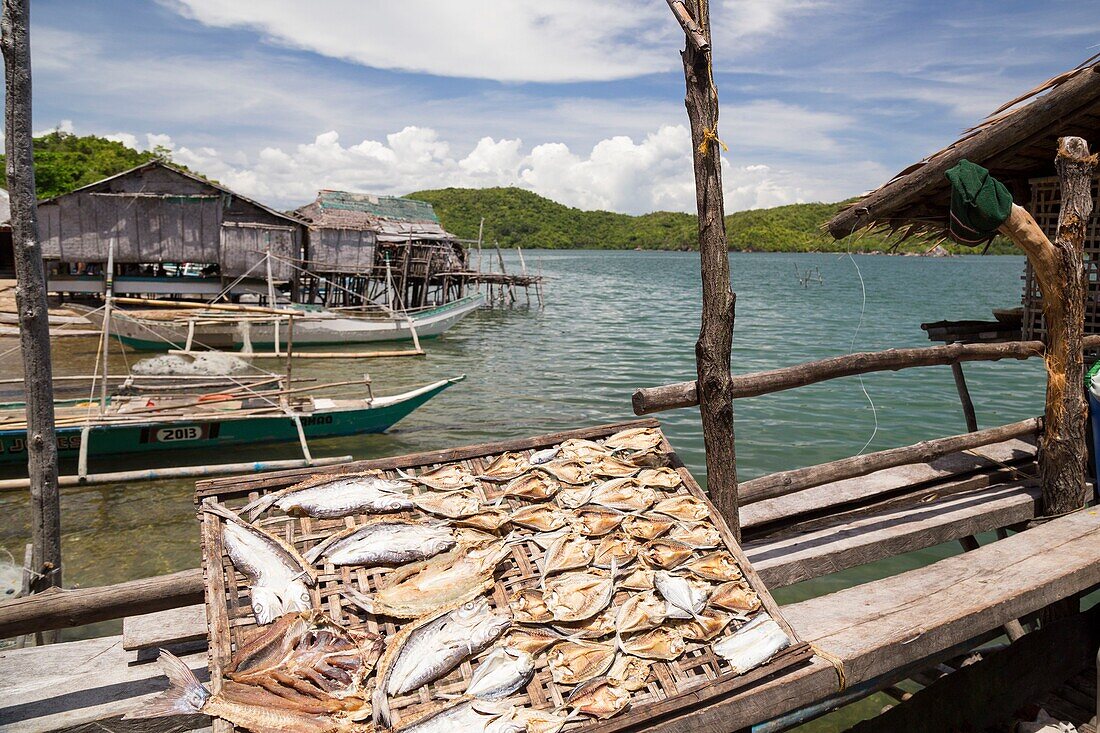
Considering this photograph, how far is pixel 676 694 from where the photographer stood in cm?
243

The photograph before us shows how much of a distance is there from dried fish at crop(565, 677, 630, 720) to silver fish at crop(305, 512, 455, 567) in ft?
2.77

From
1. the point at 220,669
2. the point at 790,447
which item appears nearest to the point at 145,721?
the point at 220,669

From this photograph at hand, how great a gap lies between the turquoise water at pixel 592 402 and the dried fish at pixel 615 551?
3.26 m

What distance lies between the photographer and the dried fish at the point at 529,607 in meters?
2.66

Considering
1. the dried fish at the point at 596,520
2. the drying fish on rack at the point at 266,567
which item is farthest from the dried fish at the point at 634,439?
the drying fish on rack at the point at 266,567

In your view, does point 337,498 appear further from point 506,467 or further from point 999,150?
point 999,150

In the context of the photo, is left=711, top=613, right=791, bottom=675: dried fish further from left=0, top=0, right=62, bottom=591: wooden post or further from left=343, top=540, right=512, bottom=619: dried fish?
left=0, top=0, right=62, bottom=591: wooden post

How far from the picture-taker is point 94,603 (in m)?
2.89

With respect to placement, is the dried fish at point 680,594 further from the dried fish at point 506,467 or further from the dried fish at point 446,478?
the dried fish at point 446,478

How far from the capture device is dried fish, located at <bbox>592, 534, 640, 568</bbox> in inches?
118

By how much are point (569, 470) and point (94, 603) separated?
2.10 metres

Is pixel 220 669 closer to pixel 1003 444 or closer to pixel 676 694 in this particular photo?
pixel 676 694

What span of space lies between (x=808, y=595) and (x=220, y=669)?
628cm

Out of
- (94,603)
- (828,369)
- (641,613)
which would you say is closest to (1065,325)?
(828,369)
